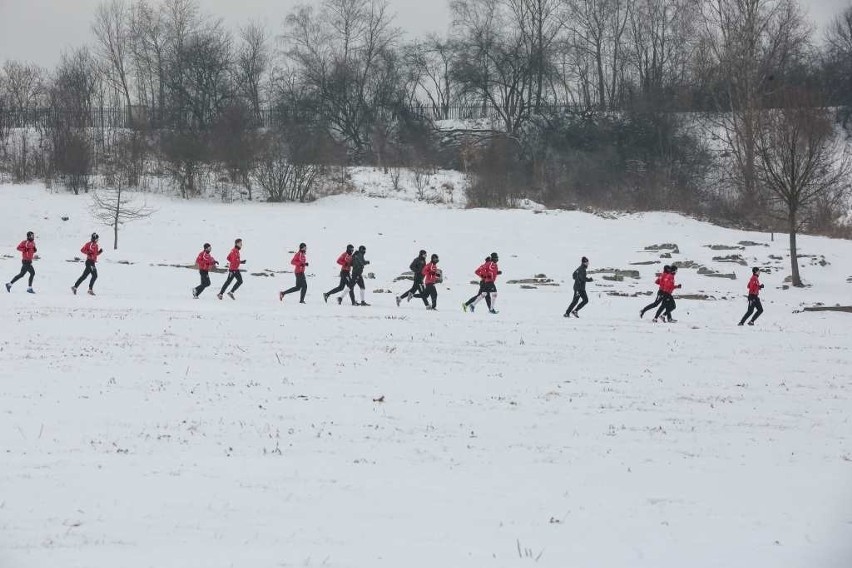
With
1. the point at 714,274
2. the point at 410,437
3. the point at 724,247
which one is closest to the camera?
the point at 410,437

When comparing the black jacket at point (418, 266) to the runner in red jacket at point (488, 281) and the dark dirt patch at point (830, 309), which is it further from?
the dark dirt patch at point (830, 309)

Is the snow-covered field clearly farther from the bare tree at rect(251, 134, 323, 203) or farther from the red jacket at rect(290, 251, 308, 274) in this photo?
the bare tree at rect(251, 134, 323, 203)

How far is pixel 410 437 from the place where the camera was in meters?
11.1

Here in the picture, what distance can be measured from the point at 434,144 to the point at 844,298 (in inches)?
1386

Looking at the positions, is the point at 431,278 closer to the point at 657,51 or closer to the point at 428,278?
the point at 428,278

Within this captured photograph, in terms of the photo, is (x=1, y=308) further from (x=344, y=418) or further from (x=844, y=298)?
(x=844, y=298)

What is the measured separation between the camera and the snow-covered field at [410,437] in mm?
7738

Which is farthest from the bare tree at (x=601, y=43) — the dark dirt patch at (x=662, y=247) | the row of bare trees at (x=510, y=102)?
the dark dirt patch at (x=662, y=247)

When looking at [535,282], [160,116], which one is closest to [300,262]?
[535,282]

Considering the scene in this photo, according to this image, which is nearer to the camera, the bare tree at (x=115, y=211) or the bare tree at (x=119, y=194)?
the bare tree at (x=115, y=211)

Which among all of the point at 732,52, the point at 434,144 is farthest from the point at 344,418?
the point at 434,144

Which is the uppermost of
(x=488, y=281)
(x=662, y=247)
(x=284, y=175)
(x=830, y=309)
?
(x=284, y=175)

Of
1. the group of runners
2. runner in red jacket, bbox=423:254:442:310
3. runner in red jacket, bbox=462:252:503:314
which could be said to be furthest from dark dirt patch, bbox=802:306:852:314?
runner in red jacket, bbox=423:254:442:310

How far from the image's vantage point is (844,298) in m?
34.1
